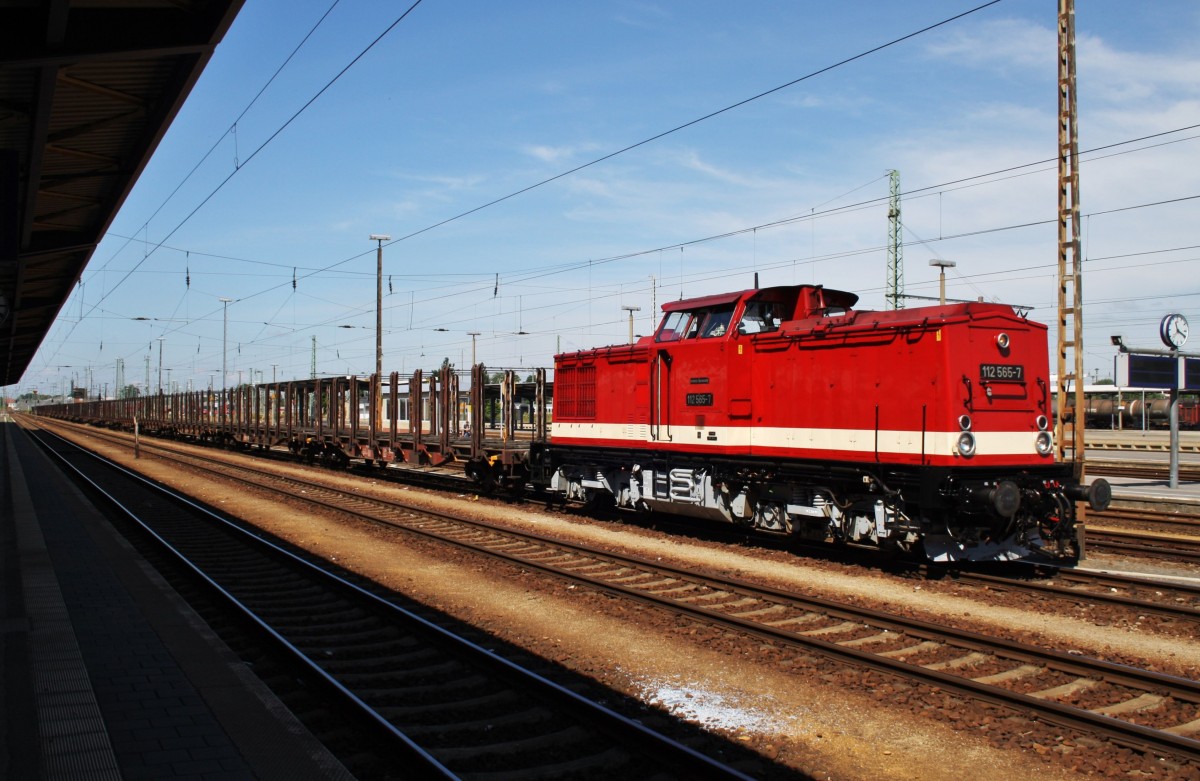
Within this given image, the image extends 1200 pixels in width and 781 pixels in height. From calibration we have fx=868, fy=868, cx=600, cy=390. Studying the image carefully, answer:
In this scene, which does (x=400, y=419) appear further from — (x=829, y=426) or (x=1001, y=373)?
(x=1001, y=373)

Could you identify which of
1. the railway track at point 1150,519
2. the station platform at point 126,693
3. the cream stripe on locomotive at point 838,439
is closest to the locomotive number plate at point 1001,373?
the cream stripe on locomotive at point 838,439

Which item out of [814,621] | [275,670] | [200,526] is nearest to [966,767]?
[814,621]

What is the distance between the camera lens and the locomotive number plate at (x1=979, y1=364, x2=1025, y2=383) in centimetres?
1102

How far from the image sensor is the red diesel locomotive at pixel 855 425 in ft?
35.5

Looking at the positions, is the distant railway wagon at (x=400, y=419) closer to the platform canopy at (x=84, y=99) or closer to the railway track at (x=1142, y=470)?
the platform canopy at (x=84, y=99)

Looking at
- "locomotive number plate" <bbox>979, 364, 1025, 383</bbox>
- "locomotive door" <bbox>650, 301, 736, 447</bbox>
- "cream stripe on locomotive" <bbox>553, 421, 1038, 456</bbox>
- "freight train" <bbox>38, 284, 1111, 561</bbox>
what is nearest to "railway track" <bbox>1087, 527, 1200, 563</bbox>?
"freight train" <bbox>38, 284, 1111, 561</bbox>

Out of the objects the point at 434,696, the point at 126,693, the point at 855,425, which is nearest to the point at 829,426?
the point at 855,425

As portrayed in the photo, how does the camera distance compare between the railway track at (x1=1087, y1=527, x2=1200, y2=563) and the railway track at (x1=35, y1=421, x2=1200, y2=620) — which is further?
the railway track at (x1=1087, y1=527, x2=1200, y2=563)

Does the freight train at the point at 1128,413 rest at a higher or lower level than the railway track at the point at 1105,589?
higher

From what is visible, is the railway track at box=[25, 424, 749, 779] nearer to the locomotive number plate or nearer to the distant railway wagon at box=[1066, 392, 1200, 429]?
the locomotive number plate

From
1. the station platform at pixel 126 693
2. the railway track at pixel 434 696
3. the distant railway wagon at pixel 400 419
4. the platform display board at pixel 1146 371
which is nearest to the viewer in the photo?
the station platform at pixel 126 693

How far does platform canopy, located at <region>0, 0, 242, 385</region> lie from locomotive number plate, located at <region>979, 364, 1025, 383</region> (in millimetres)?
9342

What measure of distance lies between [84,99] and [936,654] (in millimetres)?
11428

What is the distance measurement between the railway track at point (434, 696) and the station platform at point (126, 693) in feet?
1.61
